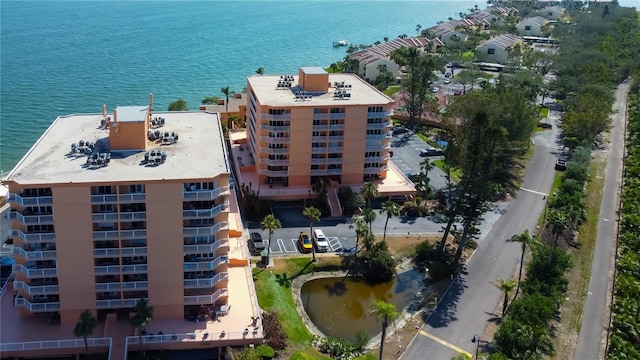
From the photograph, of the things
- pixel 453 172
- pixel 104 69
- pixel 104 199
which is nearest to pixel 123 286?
pixel 104 199

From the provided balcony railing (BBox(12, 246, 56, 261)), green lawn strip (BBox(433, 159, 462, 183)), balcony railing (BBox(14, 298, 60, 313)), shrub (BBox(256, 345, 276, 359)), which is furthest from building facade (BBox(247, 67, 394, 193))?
balcony railing (BBox(14, 298, 60, 313))

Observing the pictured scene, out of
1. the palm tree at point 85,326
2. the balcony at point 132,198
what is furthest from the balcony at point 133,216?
the palm tree at point 85,326

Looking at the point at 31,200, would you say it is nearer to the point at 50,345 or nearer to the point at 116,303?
the point at 116,303

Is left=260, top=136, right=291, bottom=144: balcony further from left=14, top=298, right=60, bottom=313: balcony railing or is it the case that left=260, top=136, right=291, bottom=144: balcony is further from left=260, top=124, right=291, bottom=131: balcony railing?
left=14, top=298, right=60, bottom=313: balcony railing

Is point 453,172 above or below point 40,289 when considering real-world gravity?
below

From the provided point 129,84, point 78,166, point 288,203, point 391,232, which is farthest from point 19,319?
point 129,84

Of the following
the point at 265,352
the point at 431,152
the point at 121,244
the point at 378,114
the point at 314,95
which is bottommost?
the point at 265,352
